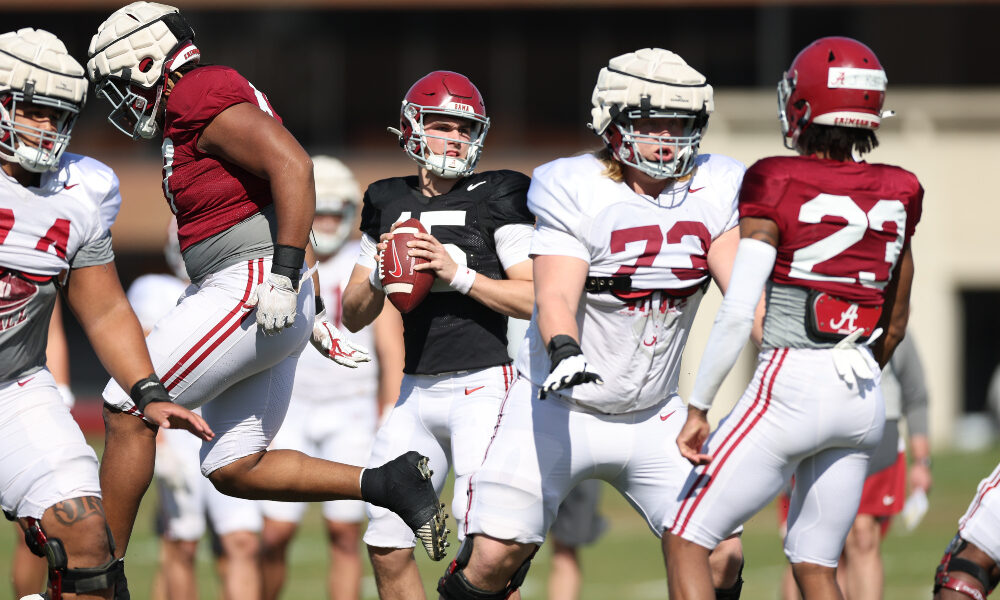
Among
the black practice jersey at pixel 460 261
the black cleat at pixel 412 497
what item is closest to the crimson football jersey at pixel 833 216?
the black practice jersey at pixel 460 261

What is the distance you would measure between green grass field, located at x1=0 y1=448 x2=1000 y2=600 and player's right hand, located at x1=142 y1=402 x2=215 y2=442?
12.5 ft

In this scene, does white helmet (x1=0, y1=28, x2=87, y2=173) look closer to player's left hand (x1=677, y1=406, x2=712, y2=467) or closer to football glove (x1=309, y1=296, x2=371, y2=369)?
football glove (x1=309, y1=296, x2=371, y2=369)

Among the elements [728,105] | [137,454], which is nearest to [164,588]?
[137,454]

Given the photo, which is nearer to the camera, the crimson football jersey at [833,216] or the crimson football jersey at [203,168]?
the crimson football jersey at [833,216]

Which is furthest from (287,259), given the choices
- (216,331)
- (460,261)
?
(460,261)

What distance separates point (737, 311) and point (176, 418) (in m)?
1.89

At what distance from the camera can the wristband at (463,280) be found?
5461 mm

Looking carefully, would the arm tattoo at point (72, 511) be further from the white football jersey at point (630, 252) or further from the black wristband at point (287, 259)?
the white football jersey at point (630, 252)

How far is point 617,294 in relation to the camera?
5035mm

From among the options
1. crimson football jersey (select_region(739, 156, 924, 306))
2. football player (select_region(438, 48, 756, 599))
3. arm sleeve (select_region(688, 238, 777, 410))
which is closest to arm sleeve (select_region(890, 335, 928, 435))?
football player (select_region(438, 48, 756, 599))

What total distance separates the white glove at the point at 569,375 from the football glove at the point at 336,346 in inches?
44.4

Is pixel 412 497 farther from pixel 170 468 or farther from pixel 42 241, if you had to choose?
pixel 170 468

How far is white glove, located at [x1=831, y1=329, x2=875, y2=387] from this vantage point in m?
4.76

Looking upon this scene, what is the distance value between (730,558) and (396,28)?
21.2 m
